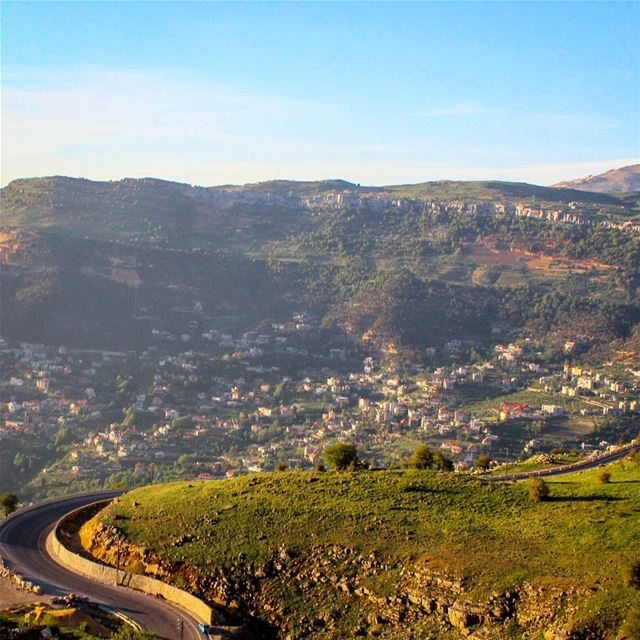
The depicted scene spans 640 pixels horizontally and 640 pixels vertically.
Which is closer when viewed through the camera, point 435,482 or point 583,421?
point 435,482

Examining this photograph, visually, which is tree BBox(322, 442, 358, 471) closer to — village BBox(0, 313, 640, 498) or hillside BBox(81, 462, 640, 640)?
hillside BBox(81, 462, 640, 640)

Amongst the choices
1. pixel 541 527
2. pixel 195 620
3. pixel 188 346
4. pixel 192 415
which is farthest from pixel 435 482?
pixel 188 346

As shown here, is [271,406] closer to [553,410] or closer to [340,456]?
[553,410]

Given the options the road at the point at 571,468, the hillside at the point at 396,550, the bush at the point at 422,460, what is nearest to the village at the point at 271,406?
the road at the point at 571,468

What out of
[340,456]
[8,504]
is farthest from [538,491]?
[8,504]

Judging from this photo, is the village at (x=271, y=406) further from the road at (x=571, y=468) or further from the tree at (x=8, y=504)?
the tree at (x=8, y=504)

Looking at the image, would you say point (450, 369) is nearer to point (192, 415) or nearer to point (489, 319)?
point (489, 319)
